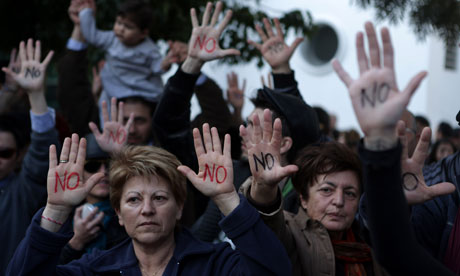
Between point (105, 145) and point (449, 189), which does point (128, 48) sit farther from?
point (449, 189)

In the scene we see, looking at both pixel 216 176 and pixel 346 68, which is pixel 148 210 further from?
pixel 346 68

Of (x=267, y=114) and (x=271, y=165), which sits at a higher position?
(x=267, y=114)

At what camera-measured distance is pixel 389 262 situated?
180 centimetres

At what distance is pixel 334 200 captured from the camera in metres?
2.74

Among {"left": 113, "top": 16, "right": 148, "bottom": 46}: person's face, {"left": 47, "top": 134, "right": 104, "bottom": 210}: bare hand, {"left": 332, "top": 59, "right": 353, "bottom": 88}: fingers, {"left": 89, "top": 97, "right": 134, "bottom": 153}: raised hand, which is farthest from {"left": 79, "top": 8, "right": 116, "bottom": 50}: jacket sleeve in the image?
{"left": 332, "top": 59, "right": 353, "bottom": 88}: fingers

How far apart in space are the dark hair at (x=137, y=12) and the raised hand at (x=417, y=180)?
3.09 metres

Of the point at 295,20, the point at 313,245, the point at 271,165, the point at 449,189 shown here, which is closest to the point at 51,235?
the point at 271,165

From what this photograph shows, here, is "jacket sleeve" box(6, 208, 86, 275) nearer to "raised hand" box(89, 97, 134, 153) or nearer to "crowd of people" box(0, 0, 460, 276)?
"crowd of people" box(0, 0, 460, 276)

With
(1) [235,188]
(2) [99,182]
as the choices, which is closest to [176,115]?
(2) [99,182]

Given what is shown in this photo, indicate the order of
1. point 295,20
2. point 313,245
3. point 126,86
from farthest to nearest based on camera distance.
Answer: point 295,20, point 126,86, point 313,245

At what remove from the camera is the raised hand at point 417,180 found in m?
2.05

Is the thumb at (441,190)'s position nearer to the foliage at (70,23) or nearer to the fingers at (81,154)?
the fingers at (81,154)

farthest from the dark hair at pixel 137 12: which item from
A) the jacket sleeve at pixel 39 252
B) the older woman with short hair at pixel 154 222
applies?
the jacket sleeve at pixel 39 252

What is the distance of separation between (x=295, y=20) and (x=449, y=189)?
4.27 meters
